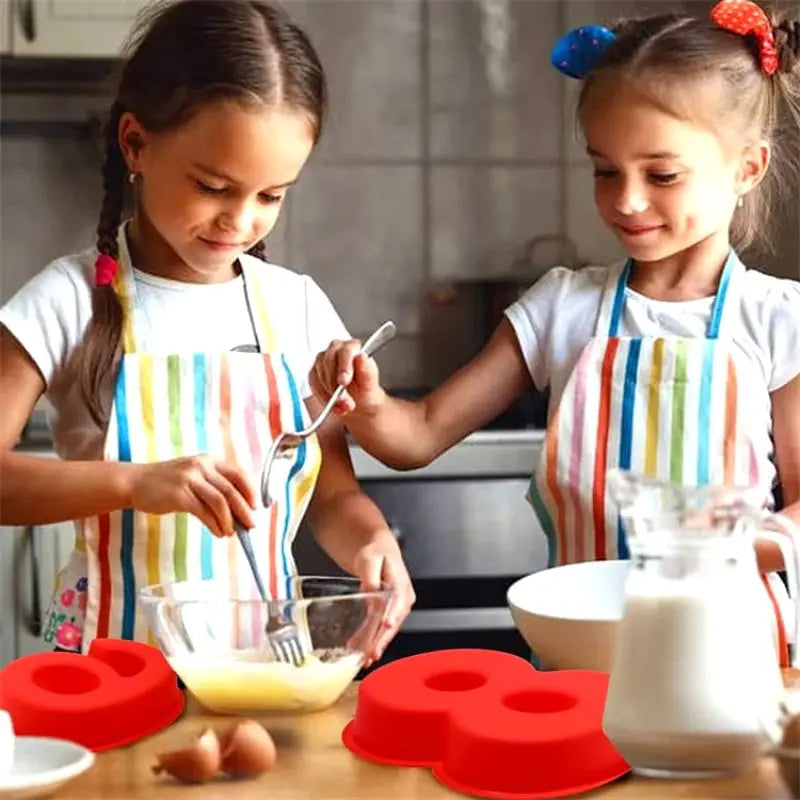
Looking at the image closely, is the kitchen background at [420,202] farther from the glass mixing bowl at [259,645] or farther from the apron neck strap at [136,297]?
the glass mixing bowl at [259,645]

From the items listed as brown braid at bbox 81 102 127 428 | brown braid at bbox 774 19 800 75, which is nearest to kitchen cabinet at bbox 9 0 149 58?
brown braid at bbox 81 102 127 428

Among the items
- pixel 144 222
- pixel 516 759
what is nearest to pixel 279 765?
pixel 516 759

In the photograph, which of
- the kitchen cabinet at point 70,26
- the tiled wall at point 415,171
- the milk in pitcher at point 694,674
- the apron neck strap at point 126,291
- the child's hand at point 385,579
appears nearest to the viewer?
the milk in pitcher at point 694,674

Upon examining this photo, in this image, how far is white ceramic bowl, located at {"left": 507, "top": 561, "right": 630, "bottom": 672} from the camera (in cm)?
48

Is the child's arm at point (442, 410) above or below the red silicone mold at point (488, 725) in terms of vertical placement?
above

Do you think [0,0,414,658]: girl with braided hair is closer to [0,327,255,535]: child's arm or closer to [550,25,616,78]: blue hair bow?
[0,327,255,535]: child's arm

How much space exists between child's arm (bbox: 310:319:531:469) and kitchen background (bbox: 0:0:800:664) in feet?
0.30

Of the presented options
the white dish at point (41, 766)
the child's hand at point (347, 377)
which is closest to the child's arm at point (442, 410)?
the child's hand at point (347, 377)

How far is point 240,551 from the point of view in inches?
23.8

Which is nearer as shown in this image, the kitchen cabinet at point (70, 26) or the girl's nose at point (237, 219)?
the girl's nose at point (237, 219)

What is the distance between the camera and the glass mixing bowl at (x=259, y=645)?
0.48 m

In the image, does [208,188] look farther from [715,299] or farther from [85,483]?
[715,299]

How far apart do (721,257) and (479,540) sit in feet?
0.85

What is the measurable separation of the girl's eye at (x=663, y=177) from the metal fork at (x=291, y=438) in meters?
0.14
